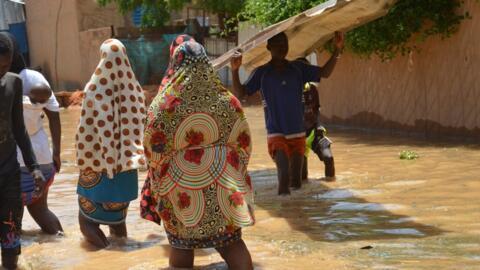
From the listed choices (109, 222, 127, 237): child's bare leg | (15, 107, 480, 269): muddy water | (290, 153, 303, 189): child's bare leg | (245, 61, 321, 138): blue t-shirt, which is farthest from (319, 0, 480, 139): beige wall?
(109, 222, 127, 237): child's bare leg

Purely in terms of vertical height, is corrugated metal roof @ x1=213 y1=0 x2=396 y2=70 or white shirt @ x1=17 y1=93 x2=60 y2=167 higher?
corrugated metal roof @ x1=213 y1=0 x2=396 y2=70

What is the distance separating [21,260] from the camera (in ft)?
18.0

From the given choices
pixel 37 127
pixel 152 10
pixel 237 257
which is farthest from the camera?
pixel 152 10

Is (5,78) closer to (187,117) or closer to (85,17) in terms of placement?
(187,117)

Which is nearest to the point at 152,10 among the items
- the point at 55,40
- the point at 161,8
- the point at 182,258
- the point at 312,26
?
the point at 161,8

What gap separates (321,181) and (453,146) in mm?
2953

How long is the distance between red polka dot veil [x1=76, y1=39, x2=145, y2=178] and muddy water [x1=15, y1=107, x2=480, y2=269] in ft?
2.12

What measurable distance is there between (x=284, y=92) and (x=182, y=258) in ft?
9.09

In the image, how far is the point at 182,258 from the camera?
481 centimetres

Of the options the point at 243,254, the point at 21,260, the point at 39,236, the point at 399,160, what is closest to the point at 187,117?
the point at 243,254

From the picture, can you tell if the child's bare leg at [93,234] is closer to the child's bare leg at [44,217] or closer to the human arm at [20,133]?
the child's bare leg at [44,217]

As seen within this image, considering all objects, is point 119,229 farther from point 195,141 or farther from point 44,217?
point 195,141

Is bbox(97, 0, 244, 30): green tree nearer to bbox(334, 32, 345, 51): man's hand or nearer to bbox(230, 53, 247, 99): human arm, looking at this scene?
bbox(334, 32, 345, 51): man's hand

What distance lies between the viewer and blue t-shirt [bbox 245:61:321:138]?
7.20 metres
